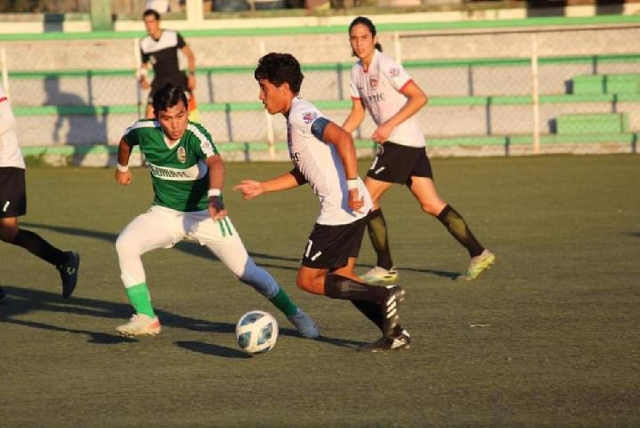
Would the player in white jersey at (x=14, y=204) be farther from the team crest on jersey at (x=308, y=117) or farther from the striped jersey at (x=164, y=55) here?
the striped jersey at (x=164, y=55)

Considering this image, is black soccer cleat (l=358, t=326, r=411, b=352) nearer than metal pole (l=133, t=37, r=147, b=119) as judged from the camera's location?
Yes

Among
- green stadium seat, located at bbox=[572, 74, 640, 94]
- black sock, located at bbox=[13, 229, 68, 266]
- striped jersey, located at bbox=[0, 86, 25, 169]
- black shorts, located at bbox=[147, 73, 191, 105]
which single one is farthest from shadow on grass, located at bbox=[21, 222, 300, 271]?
green stadium seat, located at bbox=[572, 74, 640, 94]

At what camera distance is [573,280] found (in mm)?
11008

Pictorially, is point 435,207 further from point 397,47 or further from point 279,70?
point 397,47

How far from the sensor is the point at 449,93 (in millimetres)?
23750

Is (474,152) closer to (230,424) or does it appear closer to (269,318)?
(269,318)

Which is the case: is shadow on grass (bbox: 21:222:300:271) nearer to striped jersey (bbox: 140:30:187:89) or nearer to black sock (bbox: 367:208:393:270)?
black sock (bbox: 367:208:393:270)

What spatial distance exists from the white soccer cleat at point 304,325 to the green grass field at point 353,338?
88 millimetres

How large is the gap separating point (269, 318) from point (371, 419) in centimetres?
181

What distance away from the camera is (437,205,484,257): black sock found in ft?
37.0

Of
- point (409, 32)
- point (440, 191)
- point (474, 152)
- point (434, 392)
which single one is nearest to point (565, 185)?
point (440, 191)

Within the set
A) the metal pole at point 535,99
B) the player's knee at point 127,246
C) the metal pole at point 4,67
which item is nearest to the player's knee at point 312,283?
the player's knee at point 127,246

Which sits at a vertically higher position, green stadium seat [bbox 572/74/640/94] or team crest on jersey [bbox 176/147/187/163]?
team crest on jersey [bbox 176/147/187/163]

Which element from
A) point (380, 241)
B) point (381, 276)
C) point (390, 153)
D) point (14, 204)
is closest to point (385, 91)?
point (390, 153)
